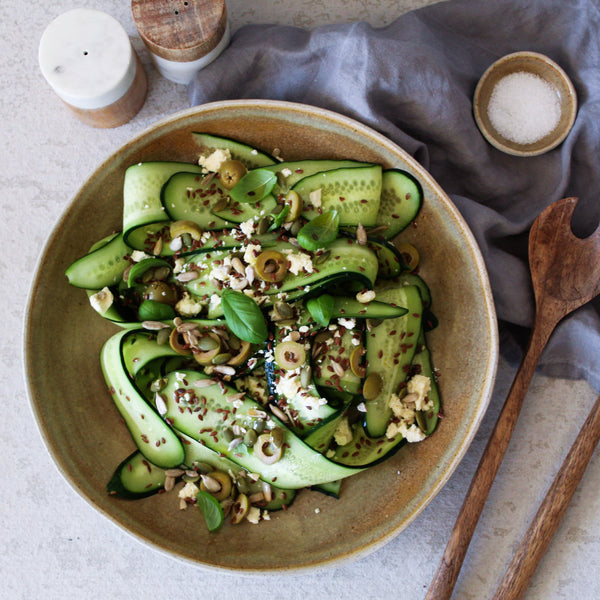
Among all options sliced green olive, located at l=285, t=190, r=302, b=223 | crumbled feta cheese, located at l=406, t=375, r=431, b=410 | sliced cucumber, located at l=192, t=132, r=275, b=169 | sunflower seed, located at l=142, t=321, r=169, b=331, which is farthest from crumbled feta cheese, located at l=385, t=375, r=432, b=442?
sliced cucumber, located at l=192, t=132, r=275, b=169

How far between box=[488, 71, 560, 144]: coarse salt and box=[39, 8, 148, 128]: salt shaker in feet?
3.91

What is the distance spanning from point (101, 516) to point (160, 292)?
2.67 feet

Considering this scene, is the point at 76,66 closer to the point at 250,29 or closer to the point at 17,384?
the point at 250,29

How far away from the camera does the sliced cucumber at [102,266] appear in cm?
177

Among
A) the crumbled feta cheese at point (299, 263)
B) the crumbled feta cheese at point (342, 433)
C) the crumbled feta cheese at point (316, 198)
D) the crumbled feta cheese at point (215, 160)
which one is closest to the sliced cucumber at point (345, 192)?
the crumbled feta cheese at point (316, 198)

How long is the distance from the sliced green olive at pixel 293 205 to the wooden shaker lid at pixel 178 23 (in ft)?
1.76

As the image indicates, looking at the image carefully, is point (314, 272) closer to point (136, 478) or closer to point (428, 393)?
point (428, 393)

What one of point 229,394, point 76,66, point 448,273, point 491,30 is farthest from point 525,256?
point 76,66

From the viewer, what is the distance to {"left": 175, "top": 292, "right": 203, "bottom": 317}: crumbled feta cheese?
178cm

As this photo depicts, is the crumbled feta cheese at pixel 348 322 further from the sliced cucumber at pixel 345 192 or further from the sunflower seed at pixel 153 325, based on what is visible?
the sunflower seed at pixel 153 325

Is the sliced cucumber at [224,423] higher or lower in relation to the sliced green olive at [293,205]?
lower

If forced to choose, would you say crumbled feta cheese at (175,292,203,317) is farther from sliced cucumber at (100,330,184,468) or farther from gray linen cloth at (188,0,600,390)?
gray linen cloth at (188,0,600,390)

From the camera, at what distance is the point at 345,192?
176 centimetres

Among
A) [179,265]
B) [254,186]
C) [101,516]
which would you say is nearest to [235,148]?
[254,186]
